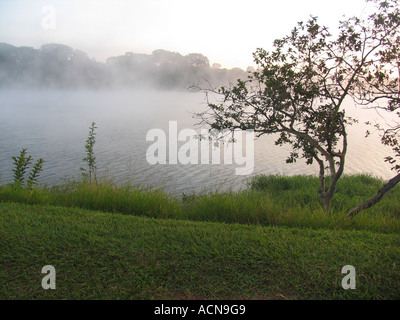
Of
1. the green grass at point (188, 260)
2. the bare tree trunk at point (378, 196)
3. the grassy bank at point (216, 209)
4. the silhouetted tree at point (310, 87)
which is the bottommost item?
the green grass at point (188, 260)

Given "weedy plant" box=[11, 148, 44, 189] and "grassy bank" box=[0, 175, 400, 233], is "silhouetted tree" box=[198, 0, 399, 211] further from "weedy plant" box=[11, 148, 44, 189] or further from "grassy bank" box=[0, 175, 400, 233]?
"weedy plant" box=[11, 148, 44, 189]

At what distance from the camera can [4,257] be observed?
11.9 ft

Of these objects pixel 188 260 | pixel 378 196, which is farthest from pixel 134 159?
pixel 188 260

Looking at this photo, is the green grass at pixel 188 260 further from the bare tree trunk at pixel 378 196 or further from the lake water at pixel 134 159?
the lake water at pixel 134 159

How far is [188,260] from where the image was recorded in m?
3.59

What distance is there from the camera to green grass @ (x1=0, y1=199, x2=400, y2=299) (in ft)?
10.2

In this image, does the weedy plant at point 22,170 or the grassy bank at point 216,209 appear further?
the weedy plant at point 22,170

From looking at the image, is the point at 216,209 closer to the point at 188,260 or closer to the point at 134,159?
the point at 188,260

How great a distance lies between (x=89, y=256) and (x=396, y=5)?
6003 millimetres

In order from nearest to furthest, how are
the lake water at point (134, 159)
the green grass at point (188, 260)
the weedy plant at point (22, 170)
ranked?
the green grass at point (188, 260) < the weedy plant at point (22, 170) < the lake water at point (134, 159)

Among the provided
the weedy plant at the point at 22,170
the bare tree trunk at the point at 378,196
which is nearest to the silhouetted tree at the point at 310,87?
the bare tree trunk at the point at 378,196

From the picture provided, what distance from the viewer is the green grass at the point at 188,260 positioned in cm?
310

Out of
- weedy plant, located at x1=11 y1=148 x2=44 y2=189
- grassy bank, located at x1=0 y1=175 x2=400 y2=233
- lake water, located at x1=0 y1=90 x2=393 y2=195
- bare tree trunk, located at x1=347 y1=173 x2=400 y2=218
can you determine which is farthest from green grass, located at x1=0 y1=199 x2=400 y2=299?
lake water, located at x1=0 y1=90 x2=393 y2=195

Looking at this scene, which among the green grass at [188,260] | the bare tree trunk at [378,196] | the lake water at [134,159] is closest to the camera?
the green grass at [188,260]
